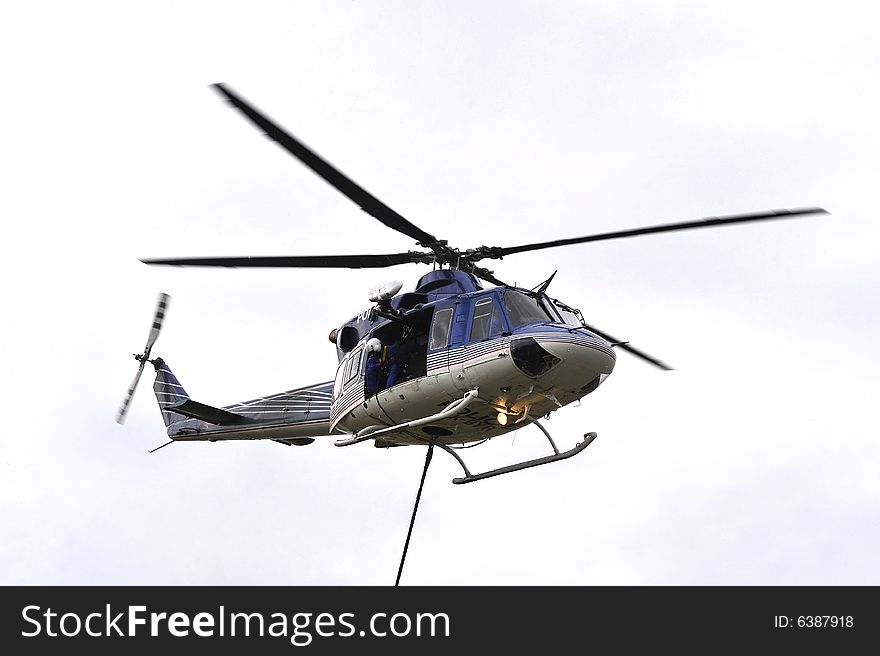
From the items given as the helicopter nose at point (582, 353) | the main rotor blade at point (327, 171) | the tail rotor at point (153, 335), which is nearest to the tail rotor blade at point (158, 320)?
the tail rotor at point (153, 335)

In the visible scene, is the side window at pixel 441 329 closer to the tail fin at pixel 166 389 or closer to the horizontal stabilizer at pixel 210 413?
the horizontal stabilizer at pixel 210 413

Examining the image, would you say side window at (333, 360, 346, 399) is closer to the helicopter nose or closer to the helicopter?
the helicopter

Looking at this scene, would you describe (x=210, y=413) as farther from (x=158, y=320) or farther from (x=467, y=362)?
(x=467, y=362)

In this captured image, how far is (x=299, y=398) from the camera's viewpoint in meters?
27.0

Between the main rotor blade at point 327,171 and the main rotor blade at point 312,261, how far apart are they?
0.72 meters

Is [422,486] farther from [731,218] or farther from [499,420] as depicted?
[731,218]

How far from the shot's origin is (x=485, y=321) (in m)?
21.2

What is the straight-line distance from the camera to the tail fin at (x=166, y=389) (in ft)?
104

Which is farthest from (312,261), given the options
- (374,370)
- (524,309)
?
(524,309)

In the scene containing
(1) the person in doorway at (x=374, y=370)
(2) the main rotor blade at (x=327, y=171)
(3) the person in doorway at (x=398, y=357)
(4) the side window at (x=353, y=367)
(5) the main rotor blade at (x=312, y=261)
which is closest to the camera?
(2) the main rotor blade at (x=327, y=171)

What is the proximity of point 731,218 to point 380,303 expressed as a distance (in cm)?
714

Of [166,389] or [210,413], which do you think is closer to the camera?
[210,413]

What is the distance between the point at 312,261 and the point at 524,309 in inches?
170

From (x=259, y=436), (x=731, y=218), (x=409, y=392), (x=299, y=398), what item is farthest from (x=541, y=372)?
(x=259, y=436)
